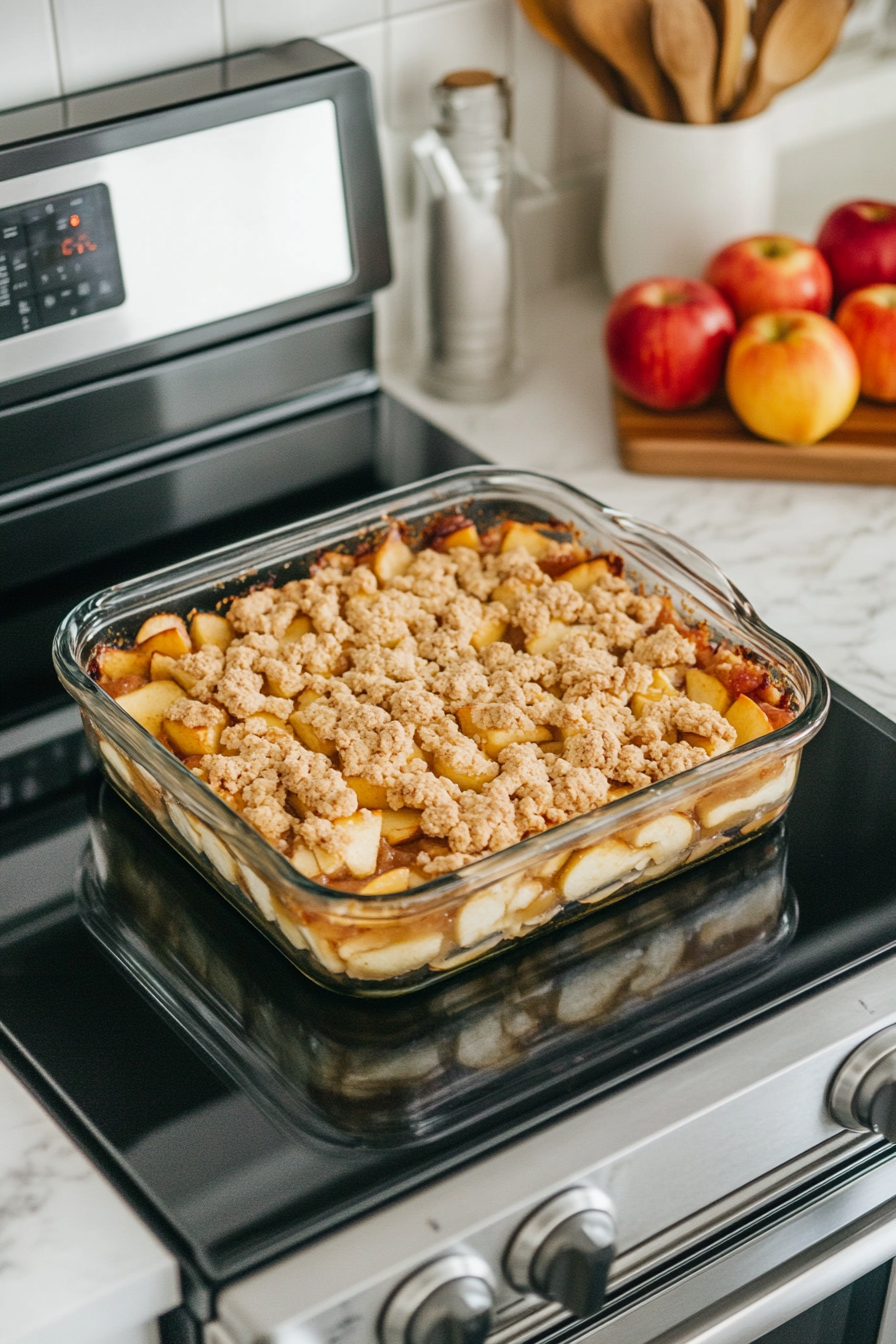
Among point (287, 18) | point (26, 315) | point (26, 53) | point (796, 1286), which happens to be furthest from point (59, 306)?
point (796, 1286)

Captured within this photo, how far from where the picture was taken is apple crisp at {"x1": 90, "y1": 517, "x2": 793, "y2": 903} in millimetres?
709

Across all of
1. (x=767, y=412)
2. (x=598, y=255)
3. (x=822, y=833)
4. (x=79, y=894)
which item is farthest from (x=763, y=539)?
(x=79, y=894)

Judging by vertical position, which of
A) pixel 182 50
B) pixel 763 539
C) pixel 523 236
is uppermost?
pixel 182 50

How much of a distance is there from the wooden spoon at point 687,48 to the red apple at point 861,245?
158 mm

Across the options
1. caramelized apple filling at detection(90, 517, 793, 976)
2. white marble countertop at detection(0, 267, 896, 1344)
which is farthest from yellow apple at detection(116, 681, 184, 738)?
white marble countertop at detection(0, 267, 896, 1344)

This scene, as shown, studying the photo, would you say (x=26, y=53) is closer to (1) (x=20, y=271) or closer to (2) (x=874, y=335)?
(1) (x=20, y=271)

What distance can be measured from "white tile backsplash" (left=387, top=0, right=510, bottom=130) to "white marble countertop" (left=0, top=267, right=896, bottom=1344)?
0.22 m

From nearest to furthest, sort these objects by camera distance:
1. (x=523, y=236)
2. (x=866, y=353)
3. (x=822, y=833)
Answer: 1. (x=822, y=833)
2. (x=866, y=353)
3. (x=523, y=236)

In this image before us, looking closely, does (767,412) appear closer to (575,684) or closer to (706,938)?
(575,684)

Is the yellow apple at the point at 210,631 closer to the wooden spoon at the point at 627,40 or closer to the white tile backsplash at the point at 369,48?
the white tile backsplash at the point at 369,48

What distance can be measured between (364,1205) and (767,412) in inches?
29.1

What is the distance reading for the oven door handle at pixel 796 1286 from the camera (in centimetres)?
74

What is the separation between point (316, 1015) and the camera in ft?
2.25

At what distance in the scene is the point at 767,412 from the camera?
113 centimetres
